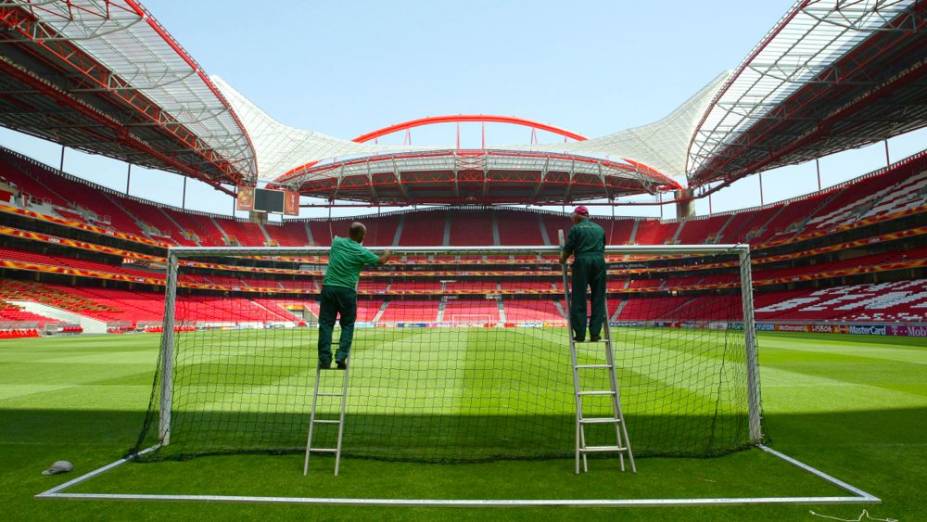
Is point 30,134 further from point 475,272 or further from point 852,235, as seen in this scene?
point 852,235

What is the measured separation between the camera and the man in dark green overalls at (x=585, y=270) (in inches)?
203

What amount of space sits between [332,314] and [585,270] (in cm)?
265

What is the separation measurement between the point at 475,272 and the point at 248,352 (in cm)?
3643

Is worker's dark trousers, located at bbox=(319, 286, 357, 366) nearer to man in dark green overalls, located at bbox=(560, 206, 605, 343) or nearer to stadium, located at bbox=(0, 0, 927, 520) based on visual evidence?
stadium, located at bbox=(0, 0, 927, 520)

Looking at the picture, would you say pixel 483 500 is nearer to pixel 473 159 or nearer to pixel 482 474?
pixel 482 474

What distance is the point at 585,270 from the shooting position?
520 centimetres

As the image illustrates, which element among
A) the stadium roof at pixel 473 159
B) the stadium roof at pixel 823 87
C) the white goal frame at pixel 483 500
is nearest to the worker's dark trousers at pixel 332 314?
the white goal frame at pixel 483 500

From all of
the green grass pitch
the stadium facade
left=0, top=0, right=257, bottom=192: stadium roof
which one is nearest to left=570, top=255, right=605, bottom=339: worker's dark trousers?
the green grass pitch

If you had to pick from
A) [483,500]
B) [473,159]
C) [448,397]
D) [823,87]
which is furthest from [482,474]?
[473,159]

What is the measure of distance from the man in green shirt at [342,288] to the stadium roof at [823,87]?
2409 centimetres

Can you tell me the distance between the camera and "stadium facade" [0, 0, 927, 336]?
86.7 ft

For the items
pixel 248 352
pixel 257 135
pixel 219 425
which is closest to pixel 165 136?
pixel 257 135

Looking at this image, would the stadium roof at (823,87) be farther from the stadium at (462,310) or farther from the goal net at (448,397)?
the goal net at (448,397)

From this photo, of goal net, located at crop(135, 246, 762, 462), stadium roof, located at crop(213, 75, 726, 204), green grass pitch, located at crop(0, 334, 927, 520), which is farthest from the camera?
stadium roof, located at crop(213, 75, 726, 204)
